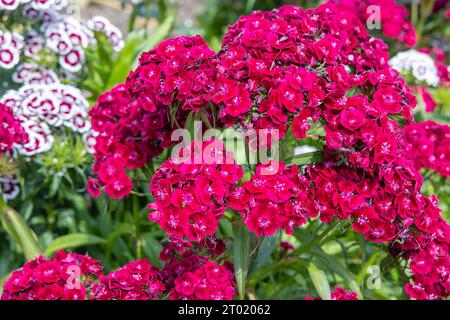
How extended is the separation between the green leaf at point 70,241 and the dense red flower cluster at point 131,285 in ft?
2.43

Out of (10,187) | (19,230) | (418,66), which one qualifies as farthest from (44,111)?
(418,66)

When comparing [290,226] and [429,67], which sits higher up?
[429,67]

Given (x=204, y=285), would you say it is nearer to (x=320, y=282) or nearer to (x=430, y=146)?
(x=320, y=282)

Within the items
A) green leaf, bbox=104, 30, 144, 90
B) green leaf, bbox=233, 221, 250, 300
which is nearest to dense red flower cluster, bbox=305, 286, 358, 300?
green leaf, bbox=233, 221, 250, 300

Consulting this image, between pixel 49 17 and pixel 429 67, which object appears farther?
pixel 429 67

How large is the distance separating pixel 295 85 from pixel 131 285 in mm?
830

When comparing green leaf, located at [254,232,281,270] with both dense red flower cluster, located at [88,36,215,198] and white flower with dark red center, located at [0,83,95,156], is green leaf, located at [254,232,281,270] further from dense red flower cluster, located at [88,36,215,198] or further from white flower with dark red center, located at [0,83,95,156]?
white flower with dark red center, located at [0,83,95,156]

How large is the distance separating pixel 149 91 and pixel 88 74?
1.64 metres

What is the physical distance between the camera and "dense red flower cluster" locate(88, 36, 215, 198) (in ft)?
6.63

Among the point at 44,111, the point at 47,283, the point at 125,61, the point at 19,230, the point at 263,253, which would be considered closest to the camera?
the point at 47,283

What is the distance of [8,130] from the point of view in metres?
2.52
